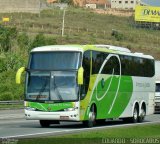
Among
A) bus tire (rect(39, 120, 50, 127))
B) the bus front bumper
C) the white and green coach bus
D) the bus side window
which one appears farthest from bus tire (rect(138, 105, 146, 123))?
the bus front bumper

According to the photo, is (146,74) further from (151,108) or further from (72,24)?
(72,24)

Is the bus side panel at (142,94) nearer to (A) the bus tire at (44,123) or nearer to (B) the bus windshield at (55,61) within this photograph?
(A) the bus tire at (44,123)

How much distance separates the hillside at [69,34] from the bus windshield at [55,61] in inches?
1464

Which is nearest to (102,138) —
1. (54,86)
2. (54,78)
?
(54,86)

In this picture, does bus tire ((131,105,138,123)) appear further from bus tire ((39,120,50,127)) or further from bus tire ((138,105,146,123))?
bus tire ((39,120,50,127))

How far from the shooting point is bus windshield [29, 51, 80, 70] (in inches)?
1078

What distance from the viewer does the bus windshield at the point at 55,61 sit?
89.8 feet

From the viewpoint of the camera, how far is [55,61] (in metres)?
27.6

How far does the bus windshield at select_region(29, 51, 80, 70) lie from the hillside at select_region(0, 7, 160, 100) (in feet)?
122

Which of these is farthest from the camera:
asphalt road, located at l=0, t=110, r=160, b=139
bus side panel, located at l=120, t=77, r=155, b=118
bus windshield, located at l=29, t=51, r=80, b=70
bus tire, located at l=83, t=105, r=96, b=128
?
bus side panel, located at l=120, t=77, r=155, b=118

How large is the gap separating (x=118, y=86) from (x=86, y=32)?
90.2m

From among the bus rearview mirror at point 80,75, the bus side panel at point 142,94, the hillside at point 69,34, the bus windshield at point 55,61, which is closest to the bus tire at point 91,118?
the bus rearview mirror at point 80,75

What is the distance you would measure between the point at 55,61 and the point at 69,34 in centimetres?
8798

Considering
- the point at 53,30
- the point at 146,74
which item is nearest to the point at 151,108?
the point at 146,74
